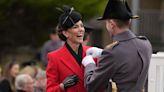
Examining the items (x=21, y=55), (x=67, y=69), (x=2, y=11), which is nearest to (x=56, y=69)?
(x=67, y=69)

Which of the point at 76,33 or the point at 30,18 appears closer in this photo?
the point at 76,33

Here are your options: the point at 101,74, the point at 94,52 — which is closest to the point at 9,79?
the point at 94,52

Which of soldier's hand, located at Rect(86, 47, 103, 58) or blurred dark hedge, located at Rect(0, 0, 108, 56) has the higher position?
soldier's hand, located at Rect(86, 47, 103, 58)

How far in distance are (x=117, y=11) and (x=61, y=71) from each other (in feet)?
3.59

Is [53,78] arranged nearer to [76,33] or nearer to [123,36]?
[76,33]

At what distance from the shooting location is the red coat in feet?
25.0

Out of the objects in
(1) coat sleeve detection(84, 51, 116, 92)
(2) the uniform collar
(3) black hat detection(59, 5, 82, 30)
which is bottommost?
(1) coat sleeve detection(84, 51, 116, 92)

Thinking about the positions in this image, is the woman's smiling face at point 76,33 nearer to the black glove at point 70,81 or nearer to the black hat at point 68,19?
the black hat at point 68,19

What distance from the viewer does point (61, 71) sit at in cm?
767

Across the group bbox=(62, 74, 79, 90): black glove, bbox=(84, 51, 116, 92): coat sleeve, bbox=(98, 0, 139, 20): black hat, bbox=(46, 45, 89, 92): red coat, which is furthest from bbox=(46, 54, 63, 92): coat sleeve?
bbox=(98, 0, 139, 20): black hat

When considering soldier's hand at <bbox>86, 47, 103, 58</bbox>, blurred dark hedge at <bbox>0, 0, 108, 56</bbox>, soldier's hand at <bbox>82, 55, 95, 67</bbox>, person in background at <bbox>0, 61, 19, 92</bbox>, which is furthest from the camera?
blurred dark hedge at <bbox>0, 0, 108, 56</bbox>

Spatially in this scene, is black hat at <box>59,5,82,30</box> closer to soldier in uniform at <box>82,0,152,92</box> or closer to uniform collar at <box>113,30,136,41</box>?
soldier in uniform at <box>82,0,152,92</box>

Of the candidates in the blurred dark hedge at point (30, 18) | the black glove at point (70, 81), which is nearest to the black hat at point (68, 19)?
the black glove at point (70, 81)

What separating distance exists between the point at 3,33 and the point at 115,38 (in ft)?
75.5
